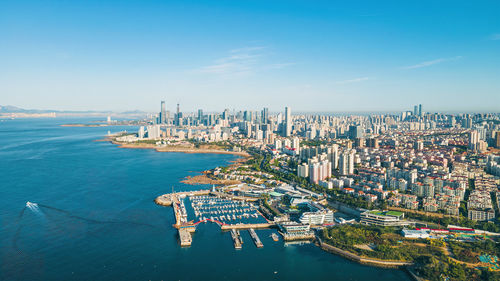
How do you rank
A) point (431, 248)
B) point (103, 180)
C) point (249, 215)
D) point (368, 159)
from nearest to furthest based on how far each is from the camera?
point (431, 248), point (249, 215), point (103, 180), point (368, 159)

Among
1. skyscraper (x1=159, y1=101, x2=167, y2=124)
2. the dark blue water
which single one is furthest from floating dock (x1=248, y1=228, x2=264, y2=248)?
skyscraper (x1=159, y1=101, x2=167, y2=124)

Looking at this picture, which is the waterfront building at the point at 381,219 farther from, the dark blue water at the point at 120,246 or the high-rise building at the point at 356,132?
the high-rise building at the point at 356,132

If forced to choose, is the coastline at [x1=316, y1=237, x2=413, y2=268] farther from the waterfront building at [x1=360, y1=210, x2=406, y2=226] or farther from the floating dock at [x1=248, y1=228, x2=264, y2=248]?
the waterfront building at [x1=360, y1=210, x2=406, y2=226]

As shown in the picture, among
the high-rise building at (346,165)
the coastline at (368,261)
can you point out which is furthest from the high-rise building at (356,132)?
the coastline at (368,261)

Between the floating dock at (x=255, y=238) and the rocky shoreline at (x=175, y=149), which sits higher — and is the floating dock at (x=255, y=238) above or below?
below

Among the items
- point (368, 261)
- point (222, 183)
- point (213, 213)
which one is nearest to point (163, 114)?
point (222, 183)

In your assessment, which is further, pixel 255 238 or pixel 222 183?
pixel 222 183

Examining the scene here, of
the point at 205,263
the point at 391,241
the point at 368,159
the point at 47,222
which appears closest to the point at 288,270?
the point at 205,263

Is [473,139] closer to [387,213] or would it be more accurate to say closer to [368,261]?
[387,213]

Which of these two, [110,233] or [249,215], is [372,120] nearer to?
[249,215]

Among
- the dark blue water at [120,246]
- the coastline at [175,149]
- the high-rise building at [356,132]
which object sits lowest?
the dark blue water at [120,246]

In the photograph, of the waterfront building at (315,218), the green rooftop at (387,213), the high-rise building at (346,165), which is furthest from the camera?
the high-rise building at (346,165)
